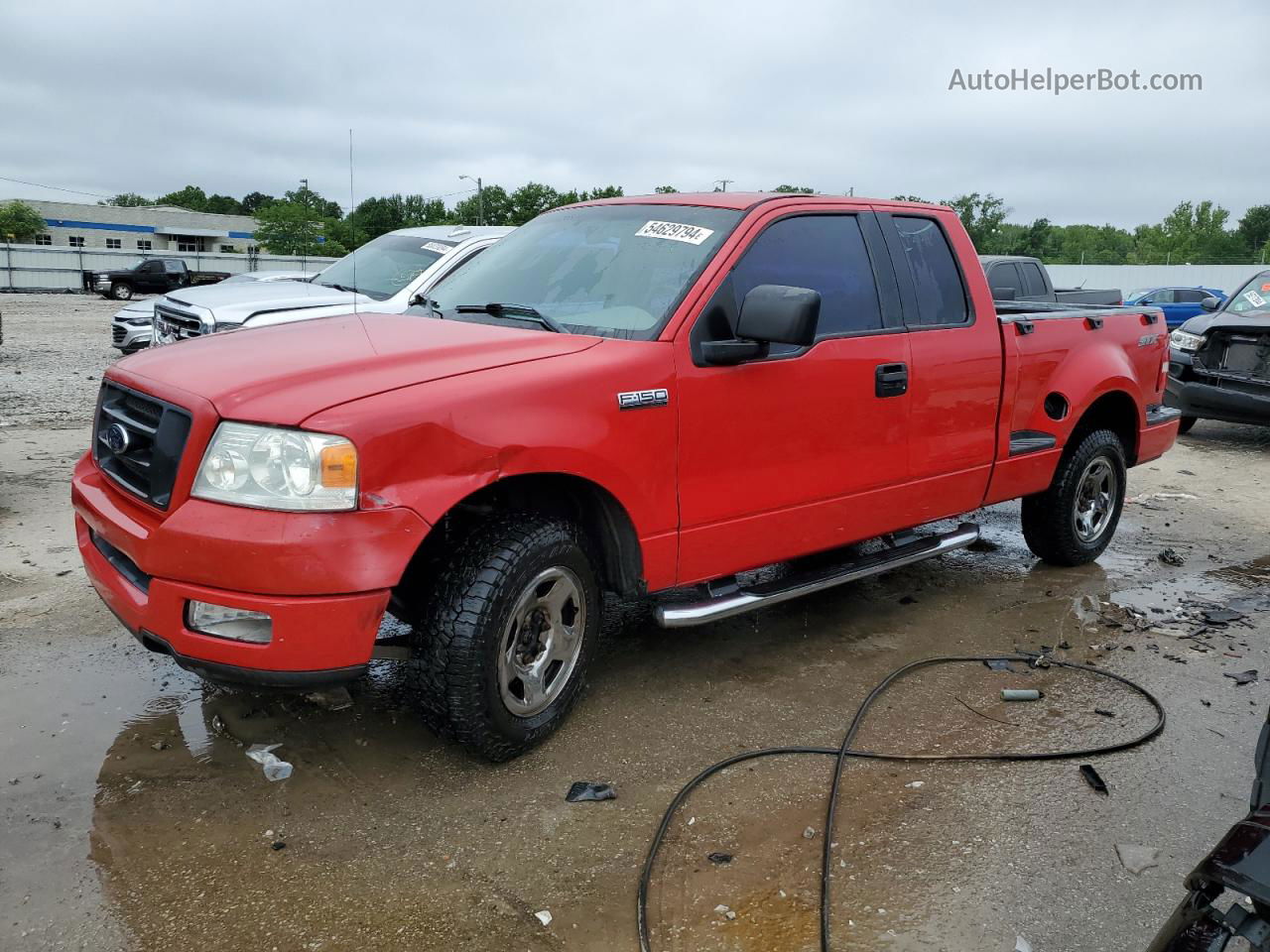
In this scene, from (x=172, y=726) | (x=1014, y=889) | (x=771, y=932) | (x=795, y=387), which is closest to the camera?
(x=771, y=932)

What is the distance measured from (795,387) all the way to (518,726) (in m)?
1.69

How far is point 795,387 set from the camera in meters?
4.06

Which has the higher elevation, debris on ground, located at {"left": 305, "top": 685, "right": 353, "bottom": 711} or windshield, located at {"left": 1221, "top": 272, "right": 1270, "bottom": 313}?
windshield, located at {"left": 1221, "top": 272, "right": 1270, "bottom": 313}

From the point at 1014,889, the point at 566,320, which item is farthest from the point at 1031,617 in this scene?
the point at 566,320

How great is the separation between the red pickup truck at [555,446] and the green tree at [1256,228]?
74.1 m

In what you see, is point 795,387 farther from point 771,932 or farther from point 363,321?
point 771,932

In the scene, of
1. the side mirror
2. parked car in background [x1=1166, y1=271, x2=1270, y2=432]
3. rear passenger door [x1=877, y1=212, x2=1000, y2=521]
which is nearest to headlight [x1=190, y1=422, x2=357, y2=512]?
the side mirror

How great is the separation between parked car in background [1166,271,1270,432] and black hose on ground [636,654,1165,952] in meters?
6.90

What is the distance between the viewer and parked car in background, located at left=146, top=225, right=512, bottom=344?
843cm

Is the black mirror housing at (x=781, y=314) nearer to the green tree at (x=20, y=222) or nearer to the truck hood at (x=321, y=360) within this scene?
the truck hood at (x=321, y=360)

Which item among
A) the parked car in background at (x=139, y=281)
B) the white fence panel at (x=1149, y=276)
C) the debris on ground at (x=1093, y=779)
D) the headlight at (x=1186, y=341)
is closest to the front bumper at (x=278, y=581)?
the debris on ground at (x=1093, y=779)

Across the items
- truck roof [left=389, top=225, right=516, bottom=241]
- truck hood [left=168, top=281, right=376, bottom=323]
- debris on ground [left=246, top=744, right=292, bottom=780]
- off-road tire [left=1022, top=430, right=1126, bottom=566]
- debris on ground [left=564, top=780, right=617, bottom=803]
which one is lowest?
debris on ground [left=564, top=780, right=617, bottom=803]

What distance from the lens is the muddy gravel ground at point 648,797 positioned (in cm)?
276

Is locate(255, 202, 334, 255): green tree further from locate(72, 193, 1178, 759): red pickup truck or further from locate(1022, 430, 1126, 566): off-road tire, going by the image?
locate(72, 193, 1178, 759): red pickup truck
